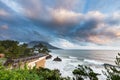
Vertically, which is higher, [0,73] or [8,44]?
[8,44]

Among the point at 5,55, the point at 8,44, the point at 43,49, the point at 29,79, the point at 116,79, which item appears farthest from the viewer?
the point at 43,49

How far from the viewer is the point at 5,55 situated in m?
38.8

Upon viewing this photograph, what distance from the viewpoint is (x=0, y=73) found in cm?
514

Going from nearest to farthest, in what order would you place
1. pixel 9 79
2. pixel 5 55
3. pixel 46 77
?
pixel 9 79
pixel 46 77
pixel 5 55

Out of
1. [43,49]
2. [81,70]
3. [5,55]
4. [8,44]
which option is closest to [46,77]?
[81,70]

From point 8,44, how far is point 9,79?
49.7 meters

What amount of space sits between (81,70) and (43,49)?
242 ft

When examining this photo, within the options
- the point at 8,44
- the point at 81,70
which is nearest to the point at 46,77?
the point at 81,70

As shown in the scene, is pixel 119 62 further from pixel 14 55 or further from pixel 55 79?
pixel 14 55

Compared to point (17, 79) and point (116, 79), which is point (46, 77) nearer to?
point (116, 79)

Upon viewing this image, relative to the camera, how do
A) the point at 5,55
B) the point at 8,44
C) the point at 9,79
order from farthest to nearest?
the point at 8,44, the point at 5,55, the point at 9,79

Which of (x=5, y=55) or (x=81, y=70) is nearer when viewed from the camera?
(x=81, y=70)

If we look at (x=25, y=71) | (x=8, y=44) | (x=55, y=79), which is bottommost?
(x=55, y=79)

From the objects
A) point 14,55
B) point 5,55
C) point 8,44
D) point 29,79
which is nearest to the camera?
point 29,79
